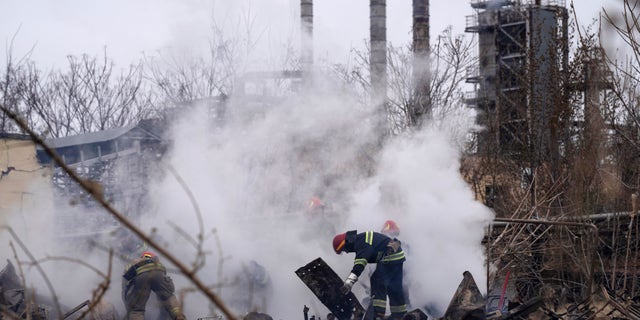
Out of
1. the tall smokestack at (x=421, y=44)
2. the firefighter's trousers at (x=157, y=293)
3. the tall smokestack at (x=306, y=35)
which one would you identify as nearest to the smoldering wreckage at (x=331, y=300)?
the firefighter's trousers at (x=157, y=293)

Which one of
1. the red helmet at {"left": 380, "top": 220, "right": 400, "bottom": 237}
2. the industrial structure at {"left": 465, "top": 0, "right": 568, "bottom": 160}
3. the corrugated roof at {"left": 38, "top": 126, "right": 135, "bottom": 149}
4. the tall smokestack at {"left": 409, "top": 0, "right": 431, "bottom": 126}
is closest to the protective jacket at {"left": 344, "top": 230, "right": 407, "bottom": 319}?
the red helmet at {"left": 380, "top": 220, "right": 400, "bottom": 237}

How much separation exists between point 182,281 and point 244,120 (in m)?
5.94

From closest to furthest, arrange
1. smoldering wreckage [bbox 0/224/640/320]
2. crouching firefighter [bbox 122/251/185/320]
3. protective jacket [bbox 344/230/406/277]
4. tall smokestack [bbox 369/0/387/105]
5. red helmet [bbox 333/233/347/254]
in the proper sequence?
smoldering wreckage [bbox 0/224/640/320] < crouching firefighter [bbox 122/251/185/320] < protective jacket [bbox 344/230/406/277] < red helmet [bbox 333/233/347/254] < tall smokestack [bbox 369/0/387/105]

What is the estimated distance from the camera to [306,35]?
Result: 30.8 meters

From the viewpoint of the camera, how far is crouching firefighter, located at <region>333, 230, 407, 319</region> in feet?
37.1

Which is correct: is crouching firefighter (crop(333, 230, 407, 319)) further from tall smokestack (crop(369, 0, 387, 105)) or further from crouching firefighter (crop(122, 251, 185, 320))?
tall smokestack (crop(369, 0, 387, 105))

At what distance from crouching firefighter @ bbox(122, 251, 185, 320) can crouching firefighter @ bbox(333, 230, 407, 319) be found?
2.50 metres

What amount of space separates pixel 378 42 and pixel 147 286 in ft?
69.1

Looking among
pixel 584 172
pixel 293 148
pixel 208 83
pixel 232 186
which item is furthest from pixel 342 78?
pixel 584 172

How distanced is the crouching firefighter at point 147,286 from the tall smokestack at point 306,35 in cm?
1620

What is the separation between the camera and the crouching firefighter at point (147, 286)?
440 inches

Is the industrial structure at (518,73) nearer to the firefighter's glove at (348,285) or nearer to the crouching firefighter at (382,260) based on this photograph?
the crouching firefighter at (382,260)

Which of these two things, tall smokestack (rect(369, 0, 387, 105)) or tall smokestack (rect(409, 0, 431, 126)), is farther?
tall smokestack (rect(369, 0, 387, 105))

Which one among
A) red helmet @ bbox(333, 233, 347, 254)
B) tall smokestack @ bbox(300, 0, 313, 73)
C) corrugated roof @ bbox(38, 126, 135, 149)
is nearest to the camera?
red helmet @ bbox(333, 233, 347, 254)
